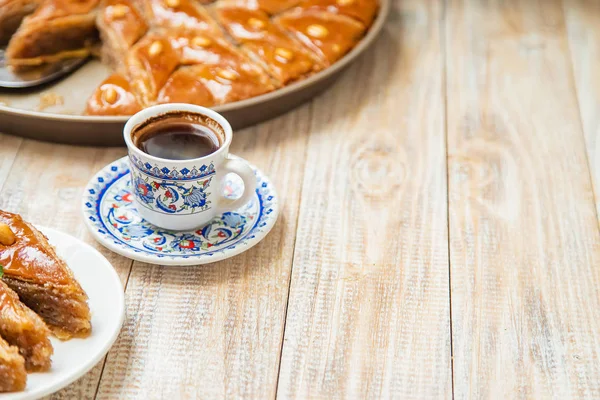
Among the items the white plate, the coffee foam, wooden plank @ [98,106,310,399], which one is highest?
→ the coffee foam

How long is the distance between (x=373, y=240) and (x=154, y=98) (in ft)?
1.83

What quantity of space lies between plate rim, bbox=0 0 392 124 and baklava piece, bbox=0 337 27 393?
622 millimetres

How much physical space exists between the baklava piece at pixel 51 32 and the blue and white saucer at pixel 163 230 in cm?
50

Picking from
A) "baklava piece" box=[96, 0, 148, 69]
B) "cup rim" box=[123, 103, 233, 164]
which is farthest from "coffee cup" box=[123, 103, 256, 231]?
"baklava piece" box=[96, 0, 148, 69]

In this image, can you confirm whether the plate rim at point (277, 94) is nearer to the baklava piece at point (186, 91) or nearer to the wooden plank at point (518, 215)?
the baklava piece at point (186, 91)

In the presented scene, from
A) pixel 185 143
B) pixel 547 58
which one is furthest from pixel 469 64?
pixel 185 143

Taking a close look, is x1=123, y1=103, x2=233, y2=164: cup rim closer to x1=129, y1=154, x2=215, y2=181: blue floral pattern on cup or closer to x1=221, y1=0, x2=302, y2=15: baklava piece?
x1=129, y1=154, x2=215, y2=181: blue floral pattern on cup

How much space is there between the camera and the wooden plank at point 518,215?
121 centimetres

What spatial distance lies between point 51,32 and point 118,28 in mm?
171

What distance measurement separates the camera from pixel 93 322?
3.67ft

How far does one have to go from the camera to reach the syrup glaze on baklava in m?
1.61

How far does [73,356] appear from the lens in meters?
1.06

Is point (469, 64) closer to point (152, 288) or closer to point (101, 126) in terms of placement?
point (101, 126)

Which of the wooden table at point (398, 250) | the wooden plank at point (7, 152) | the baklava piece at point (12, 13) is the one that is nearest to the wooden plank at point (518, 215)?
the wooden table at point (398, 250)
